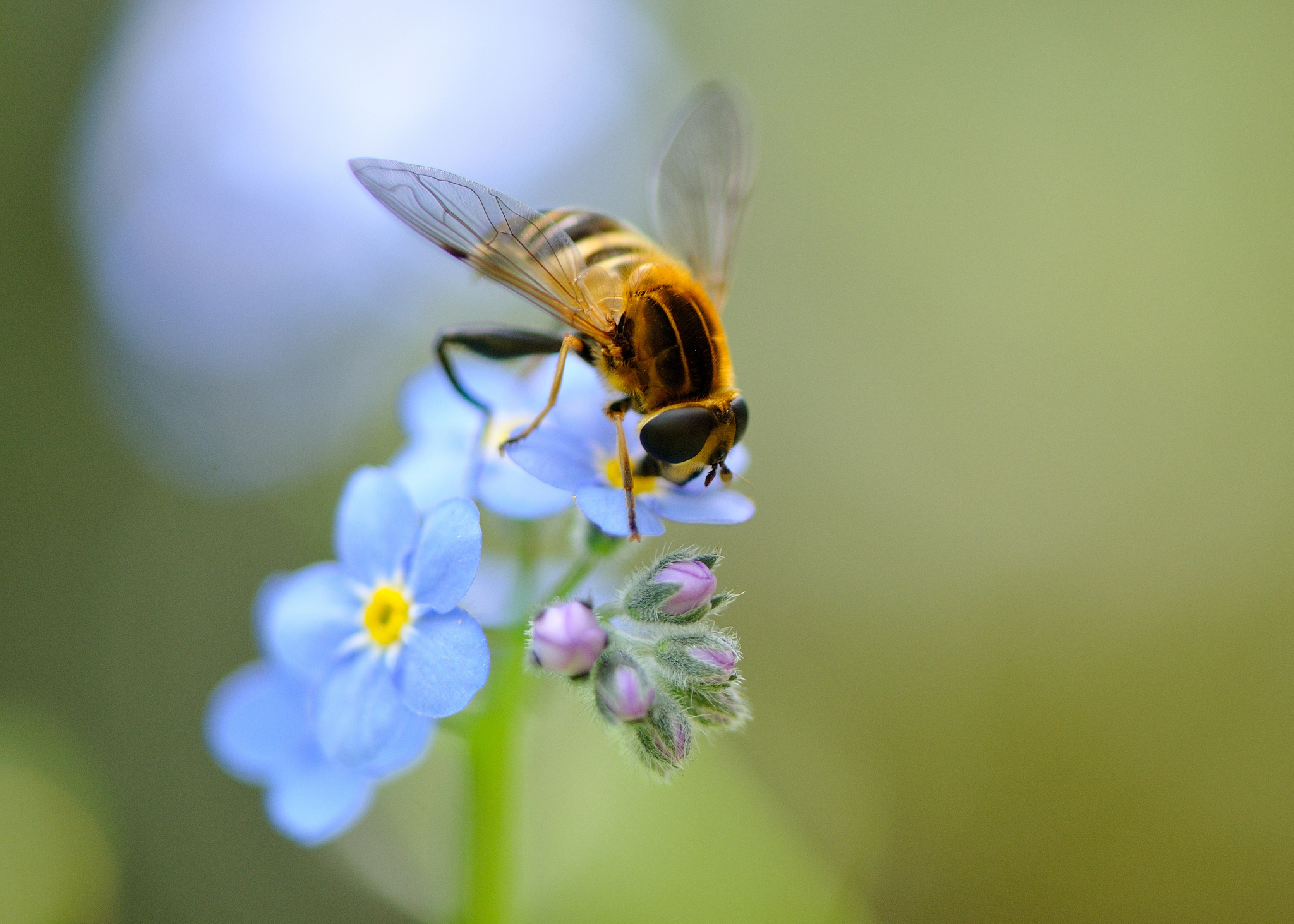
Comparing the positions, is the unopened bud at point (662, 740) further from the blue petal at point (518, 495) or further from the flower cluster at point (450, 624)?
the blue petal at point (518, 495)

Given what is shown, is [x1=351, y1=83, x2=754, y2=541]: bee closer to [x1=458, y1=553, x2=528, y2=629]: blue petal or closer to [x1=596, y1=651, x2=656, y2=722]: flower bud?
[x1=596, y1=651, x2=656, y2=722]: flower bud

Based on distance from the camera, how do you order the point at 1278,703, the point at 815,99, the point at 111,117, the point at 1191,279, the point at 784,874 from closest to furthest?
the point at 784,874 → the point at 1278,703 → the point at 1191,279 → the point at 111,117 → the point at 815,99

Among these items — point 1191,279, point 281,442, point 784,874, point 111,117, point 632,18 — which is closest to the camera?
point 784,874

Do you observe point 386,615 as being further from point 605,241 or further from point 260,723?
point 605,241

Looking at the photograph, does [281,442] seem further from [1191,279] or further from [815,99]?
[1191,279]

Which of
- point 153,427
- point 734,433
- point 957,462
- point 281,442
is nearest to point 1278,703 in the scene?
point 957,462

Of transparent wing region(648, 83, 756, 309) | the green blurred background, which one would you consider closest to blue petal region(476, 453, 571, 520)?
transparent wing region(648, 83, 756, 309)

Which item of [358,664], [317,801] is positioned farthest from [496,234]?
[317,801]
